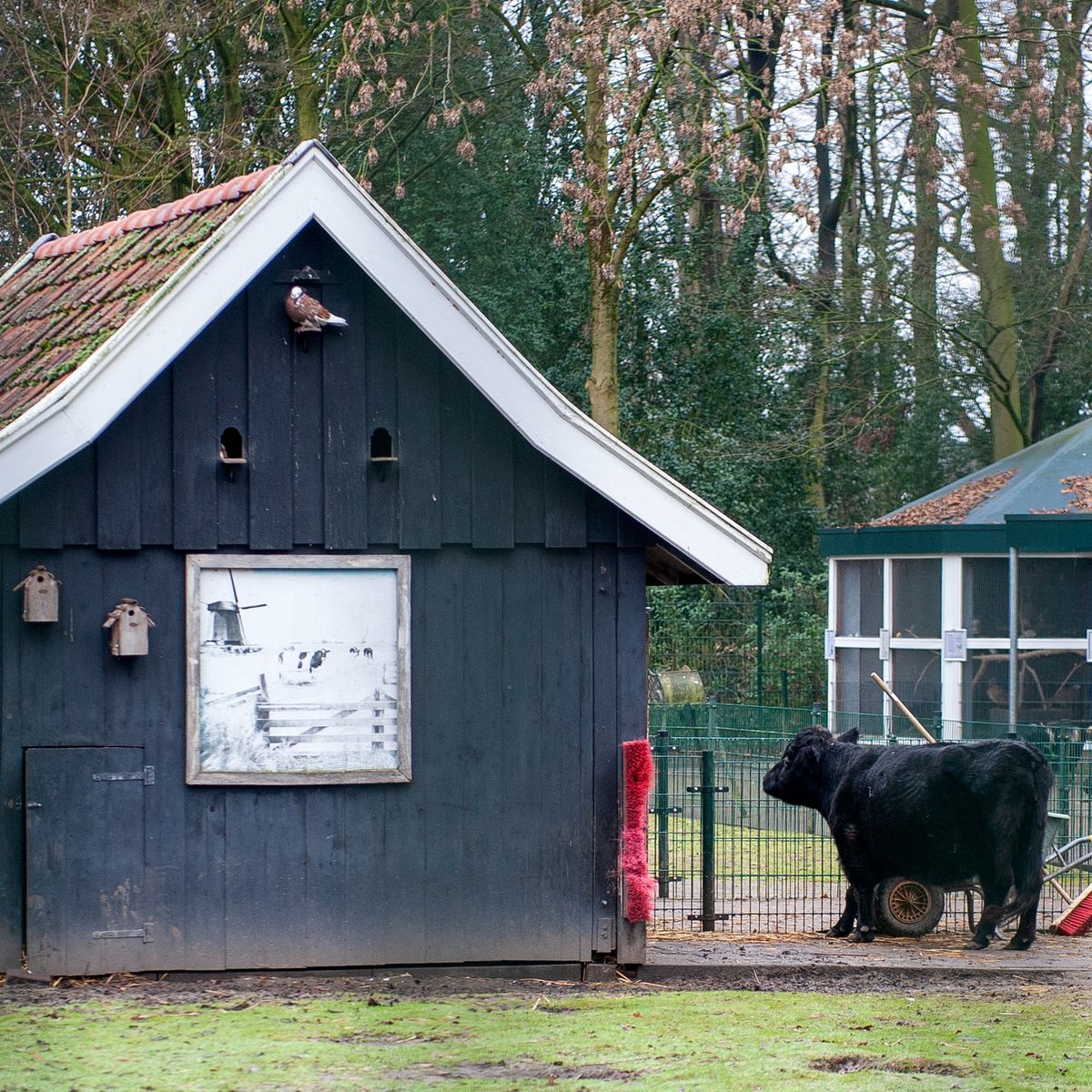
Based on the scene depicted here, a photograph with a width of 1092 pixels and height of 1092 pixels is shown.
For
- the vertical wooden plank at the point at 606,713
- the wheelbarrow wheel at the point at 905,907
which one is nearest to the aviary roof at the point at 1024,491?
the wheelbarrow wheel at the point at 905,907

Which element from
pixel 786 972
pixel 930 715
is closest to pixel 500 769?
pixel 786 972

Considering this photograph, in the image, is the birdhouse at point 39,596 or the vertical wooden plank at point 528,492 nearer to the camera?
the birdhouse at point 39,596

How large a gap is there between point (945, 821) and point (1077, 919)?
1562 mm

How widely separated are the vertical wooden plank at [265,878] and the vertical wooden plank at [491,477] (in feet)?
5.92

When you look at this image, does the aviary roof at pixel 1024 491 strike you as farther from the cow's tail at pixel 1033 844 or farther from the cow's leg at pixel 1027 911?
the cow's leg at pixel 1027 911

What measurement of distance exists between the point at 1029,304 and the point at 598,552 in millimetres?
24133

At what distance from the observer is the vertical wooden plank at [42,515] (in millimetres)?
9289

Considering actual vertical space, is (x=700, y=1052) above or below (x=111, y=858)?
below

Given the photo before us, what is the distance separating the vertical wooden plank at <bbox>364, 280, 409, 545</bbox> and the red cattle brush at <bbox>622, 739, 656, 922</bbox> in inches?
72.8

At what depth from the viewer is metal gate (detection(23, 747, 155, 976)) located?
9.33 meters

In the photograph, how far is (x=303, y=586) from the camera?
31.9 feet

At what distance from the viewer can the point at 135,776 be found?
9.47 meters

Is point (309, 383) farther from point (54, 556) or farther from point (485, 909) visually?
point (485, 909)

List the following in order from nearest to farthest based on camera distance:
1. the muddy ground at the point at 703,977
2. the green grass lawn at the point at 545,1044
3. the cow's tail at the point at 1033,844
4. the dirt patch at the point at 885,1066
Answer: the green grass lawn at the point at 545,1044, the dirt patch at the point at 885,1066, the muddy ground at the point at 703,977, the cow's tail at the point at 1033,844
